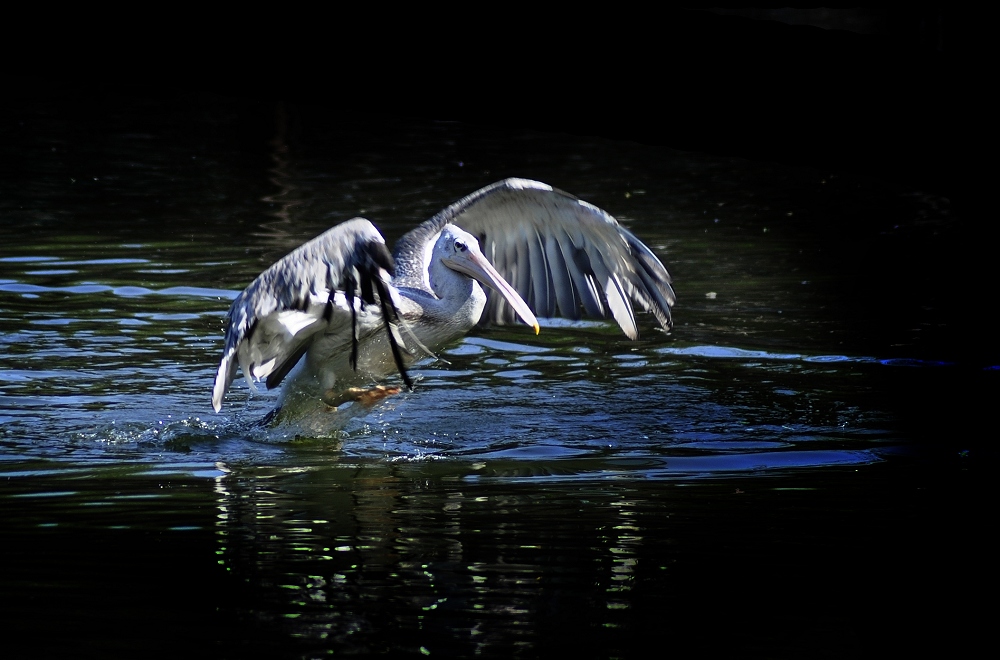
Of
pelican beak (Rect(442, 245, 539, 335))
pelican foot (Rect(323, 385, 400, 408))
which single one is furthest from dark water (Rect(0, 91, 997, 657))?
pelican beak (Rect(442, 245, 539, 335))

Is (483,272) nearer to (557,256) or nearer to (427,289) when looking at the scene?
(427,289)

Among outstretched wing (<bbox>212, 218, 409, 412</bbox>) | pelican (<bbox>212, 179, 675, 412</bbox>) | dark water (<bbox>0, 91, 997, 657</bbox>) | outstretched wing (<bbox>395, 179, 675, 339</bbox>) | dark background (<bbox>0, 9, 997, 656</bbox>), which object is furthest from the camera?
outstretched wing (<bbox>395, 179, 675, 339</bbox>)

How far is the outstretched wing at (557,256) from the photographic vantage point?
21.1ft

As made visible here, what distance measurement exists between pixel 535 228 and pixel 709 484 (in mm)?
1997

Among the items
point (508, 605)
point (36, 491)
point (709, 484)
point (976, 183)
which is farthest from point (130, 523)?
point (976, 183)

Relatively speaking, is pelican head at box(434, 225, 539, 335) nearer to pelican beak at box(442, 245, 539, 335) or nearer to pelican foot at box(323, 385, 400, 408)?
pelican beak at box(442, 245, 539, 335)

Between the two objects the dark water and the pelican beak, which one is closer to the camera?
the dark water

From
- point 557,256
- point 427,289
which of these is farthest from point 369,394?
point 557,256

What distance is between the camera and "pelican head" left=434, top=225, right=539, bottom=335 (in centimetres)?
611

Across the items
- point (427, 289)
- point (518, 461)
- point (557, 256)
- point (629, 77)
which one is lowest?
point (518, 461)

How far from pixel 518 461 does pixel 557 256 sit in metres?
1.53

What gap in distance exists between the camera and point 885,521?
14.6 ft

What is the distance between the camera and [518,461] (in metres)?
5.42

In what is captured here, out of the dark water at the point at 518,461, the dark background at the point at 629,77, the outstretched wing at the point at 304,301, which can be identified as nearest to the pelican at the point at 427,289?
the outstretched wing at the point at 304,301
